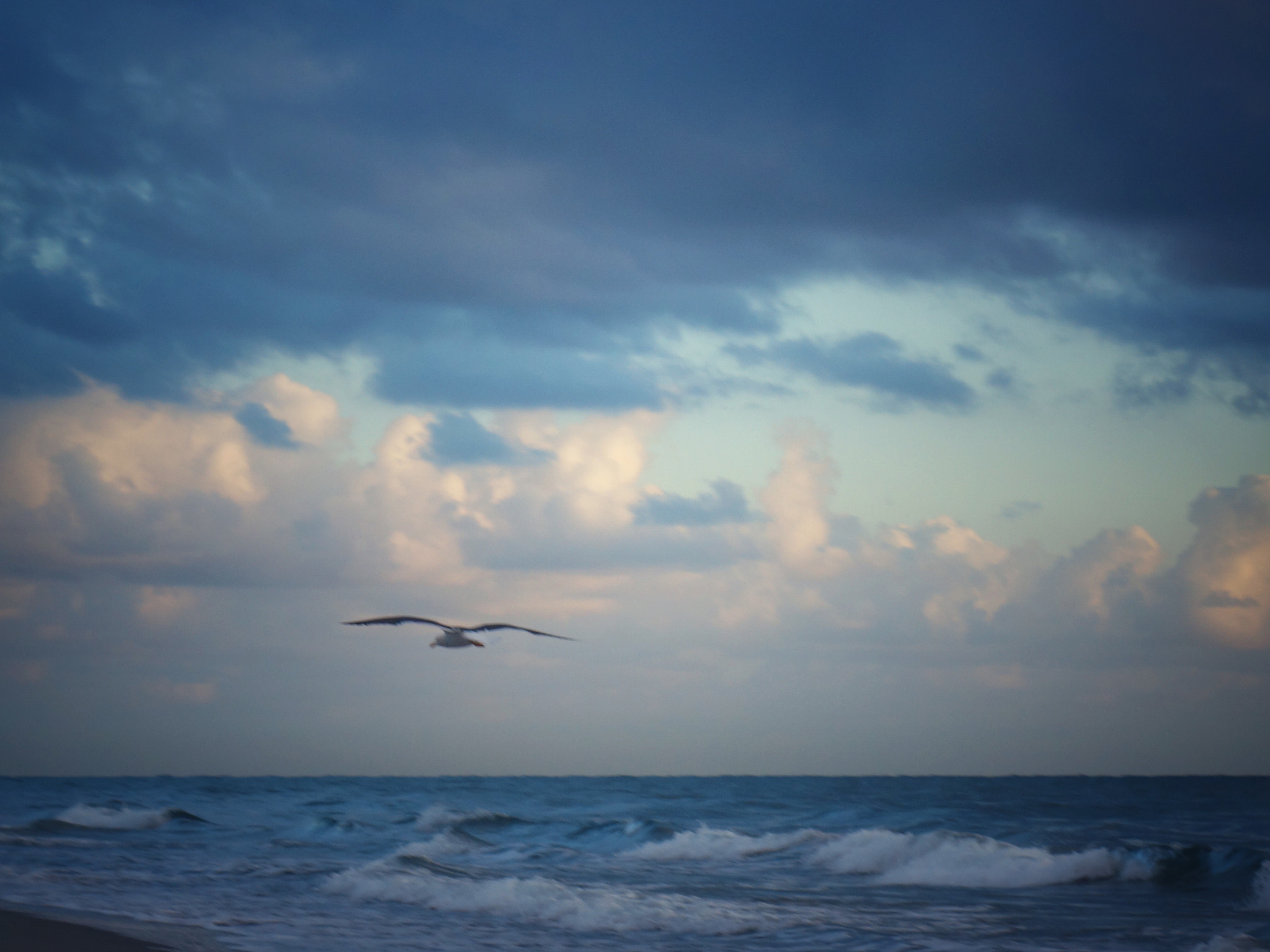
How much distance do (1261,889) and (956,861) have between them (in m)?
5.23

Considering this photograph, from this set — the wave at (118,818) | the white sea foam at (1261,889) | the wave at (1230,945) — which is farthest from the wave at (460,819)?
the wave at (1230,945)

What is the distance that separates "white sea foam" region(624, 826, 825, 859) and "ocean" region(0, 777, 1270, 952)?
73 millimetres

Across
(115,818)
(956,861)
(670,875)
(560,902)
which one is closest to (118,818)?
(115,818)

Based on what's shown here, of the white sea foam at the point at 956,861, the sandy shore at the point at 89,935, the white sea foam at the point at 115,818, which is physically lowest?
the white sea foam at the point at 115,818

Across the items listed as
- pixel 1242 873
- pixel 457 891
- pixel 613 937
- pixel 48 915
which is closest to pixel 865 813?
pixel 1242 873

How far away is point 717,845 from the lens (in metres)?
24.6

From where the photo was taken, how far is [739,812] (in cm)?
3491

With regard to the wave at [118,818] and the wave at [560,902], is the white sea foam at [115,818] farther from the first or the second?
the wave at [560,902]

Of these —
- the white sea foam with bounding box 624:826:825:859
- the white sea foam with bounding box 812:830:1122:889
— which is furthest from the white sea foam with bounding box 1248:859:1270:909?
the white sea foam with bounding box 624:826:825:859

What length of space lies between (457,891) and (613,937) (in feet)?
13.9

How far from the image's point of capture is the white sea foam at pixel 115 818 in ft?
105

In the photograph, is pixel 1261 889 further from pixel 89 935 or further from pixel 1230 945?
pixel 89 935

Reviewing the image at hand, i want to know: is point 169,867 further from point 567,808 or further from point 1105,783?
point 1105,783

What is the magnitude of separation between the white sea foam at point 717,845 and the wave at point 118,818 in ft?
55.2
